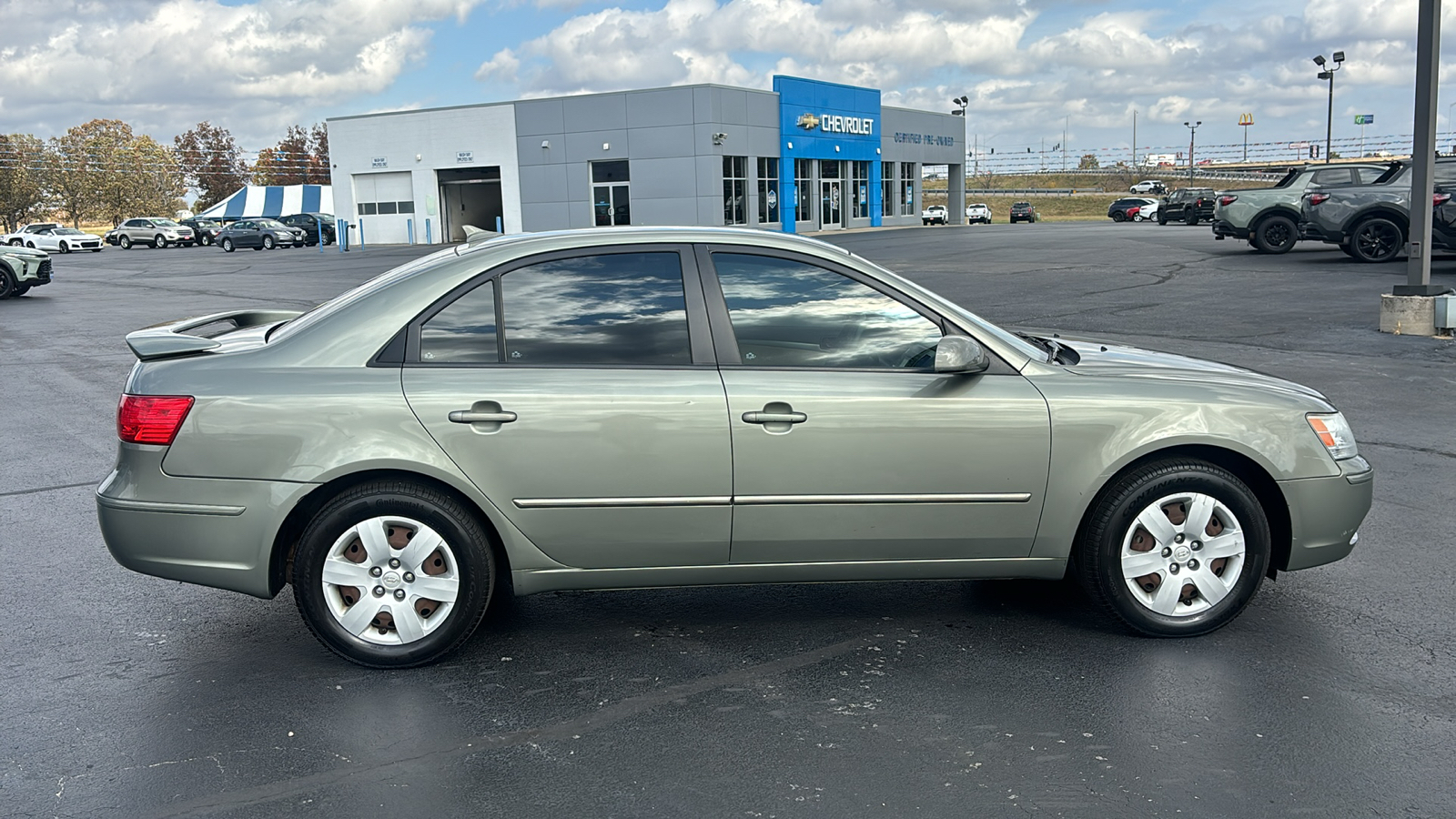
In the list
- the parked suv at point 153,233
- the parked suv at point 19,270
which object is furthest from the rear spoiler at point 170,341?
the parked suv at point 153,233

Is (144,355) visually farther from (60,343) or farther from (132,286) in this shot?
(132,286)

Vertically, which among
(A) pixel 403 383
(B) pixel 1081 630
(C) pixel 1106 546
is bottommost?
(B) pixel 1081 630

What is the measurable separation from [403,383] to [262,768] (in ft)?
4.38

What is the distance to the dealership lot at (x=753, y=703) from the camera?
10.9 ft

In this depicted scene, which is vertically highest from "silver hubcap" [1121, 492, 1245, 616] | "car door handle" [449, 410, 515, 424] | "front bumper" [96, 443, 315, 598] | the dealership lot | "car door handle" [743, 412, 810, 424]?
"car door handle" [449, 410, 515, 424]

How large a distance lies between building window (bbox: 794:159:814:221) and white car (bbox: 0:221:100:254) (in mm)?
33696

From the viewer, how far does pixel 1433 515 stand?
6.07 m

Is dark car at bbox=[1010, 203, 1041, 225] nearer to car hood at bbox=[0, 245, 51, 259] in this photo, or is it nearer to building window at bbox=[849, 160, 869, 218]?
building window at bbox=[849, 160, 869, 218]

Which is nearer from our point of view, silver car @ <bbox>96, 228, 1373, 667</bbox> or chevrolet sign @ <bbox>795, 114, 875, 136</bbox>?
silver car @ <bbox>96, 228, 1373, 667</bbox>

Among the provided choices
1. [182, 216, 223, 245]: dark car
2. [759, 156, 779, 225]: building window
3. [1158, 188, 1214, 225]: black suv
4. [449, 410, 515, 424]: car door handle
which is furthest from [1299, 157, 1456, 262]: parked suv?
[182, 216, 223, 245]: dark car

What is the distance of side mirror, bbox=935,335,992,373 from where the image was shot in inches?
162

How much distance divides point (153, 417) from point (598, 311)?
1585mm

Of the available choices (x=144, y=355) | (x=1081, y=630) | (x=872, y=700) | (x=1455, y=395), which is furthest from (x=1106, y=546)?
(x=1455, y=395)

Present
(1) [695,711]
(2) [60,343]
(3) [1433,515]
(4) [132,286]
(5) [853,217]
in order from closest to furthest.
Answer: (1) [695,711]
(3) [1433,515]
(2) [60,343]
(4) [132,286]
(5) [853,217]
